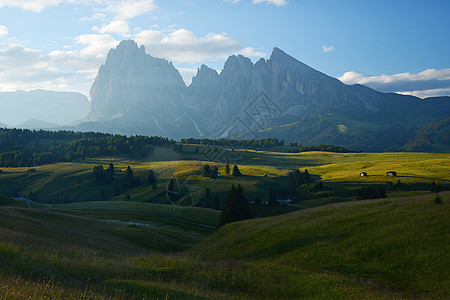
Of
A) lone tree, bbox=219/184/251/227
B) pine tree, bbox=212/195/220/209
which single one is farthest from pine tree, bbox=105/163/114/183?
lone tree, bbox=219/184/251/227

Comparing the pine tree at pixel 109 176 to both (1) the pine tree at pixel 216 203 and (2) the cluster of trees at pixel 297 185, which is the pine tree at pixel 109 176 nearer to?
(1) the pine tree at pixel 216 203

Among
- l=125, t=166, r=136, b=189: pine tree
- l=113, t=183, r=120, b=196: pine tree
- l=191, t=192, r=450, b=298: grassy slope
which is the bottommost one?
l=113, t=183, r=120, b=196: pine tree

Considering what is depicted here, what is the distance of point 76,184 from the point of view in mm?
189750

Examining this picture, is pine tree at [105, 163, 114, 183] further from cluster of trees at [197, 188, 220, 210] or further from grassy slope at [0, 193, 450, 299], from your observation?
grassy slope at [0, 193, 450, 299]

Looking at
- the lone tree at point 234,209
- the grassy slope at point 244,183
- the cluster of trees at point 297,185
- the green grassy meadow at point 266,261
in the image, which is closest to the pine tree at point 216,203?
the grassy slope at point 244,183

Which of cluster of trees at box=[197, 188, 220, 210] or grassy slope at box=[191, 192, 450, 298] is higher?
grassy slope at box=[191, 192, 450, 298]

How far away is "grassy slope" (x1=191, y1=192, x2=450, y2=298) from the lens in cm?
1839

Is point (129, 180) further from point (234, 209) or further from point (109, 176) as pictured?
point (234, 209)

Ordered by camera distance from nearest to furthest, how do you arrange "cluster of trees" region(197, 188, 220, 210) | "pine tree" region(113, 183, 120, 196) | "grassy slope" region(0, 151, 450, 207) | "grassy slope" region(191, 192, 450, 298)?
"grassy slope" region(191, 192, 450, 298) < "cluster of trees" region(197, 188, 220, 210) < "grassy slope" region(0, 151, 450, 207) < "pine tree" region(113, 183, 120, 196)

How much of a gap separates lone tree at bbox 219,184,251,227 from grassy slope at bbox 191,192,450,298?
91.3 feet

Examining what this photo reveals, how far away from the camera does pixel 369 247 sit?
76.4 ft

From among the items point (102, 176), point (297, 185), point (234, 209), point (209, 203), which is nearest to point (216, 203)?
point (209, 203)

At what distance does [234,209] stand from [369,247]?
44.1 meters

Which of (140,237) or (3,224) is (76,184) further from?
(3,224)
